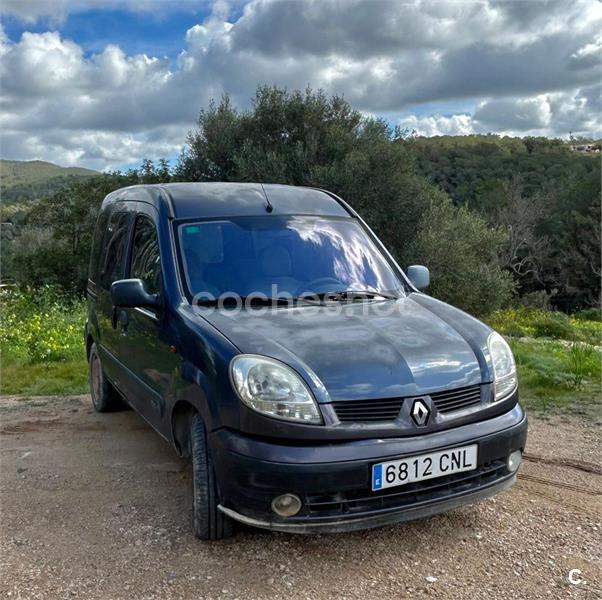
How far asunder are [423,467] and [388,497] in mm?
212

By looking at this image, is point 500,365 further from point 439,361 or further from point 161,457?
point 161,457

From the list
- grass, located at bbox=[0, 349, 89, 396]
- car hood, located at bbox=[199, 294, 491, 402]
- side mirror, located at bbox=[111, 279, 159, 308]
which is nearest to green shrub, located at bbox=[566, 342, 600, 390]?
car hood, located at bbox=[199, 294, 491, 402]

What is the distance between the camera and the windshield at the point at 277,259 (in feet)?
12.3

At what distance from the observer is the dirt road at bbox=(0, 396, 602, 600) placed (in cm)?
277

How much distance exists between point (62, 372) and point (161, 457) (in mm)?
3938

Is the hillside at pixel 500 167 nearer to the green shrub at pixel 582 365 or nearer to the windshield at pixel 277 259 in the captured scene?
the green shrub at pixel 582 365

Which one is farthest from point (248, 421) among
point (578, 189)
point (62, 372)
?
point (578, 189)

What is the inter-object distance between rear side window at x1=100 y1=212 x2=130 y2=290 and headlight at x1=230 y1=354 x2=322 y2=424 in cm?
216

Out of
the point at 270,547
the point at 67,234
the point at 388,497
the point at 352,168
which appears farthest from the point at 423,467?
the point at 67,234

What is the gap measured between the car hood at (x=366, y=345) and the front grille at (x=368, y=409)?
0.03 metres

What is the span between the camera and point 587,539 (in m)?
3.21

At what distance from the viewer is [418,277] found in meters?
4.47

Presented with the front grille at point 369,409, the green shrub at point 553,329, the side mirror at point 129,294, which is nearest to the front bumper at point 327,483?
the front grille at point 369,409

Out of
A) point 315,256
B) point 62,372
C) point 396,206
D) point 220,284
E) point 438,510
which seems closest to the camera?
point 438,510
